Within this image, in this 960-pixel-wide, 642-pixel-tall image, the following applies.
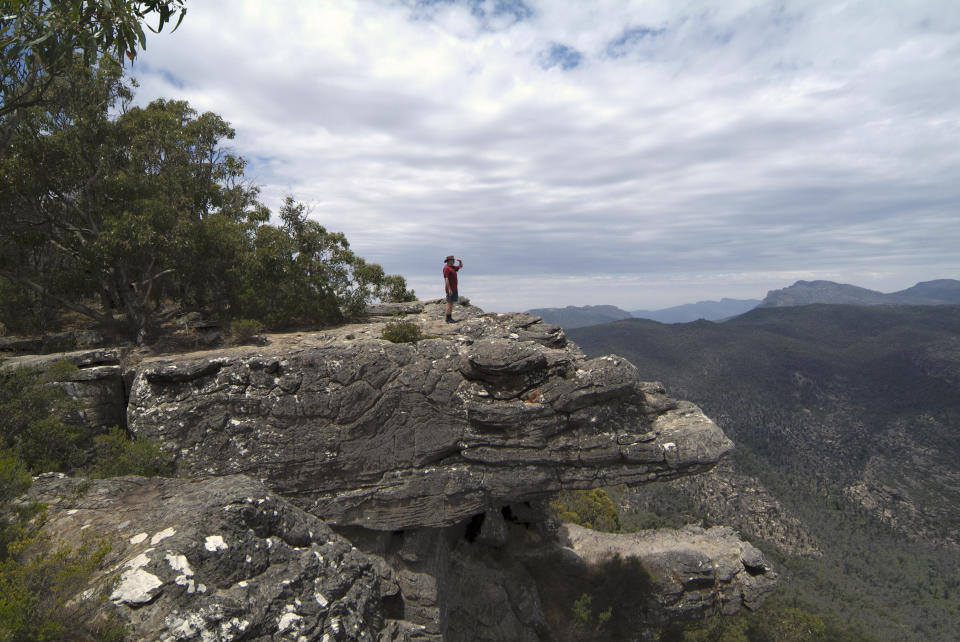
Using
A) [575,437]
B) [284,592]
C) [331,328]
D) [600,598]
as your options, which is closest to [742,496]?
[600,598]

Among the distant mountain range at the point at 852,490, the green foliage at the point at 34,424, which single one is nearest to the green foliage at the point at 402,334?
the green foliage at the point at 34,424

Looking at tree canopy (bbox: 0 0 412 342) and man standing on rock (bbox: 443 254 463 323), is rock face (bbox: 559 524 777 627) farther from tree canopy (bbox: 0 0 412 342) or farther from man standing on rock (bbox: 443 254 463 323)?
tree canopy (bbox: 0 0 412 342)

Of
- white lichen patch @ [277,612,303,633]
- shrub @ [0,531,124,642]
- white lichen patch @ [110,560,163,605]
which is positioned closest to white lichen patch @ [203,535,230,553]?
white lichen patch @ [110,560,163,605]

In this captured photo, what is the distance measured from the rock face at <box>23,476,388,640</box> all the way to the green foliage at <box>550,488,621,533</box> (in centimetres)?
4181

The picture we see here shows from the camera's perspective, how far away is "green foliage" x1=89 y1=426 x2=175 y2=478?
572 inches

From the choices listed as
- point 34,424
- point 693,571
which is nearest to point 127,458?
point 34,424

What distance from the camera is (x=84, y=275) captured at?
20.8 metres

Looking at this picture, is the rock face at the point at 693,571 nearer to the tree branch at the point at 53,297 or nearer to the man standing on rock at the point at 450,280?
the man standing on rock at the point at 450,280

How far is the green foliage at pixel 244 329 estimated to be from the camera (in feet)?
69.6

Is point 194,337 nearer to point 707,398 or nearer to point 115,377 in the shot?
point 115,377

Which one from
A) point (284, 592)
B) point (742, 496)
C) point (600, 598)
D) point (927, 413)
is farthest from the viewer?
point (927, 413)

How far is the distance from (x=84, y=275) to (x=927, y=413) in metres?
235

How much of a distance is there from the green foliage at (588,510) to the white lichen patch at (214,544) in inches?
1716

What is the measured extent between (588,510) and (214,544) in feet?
160
